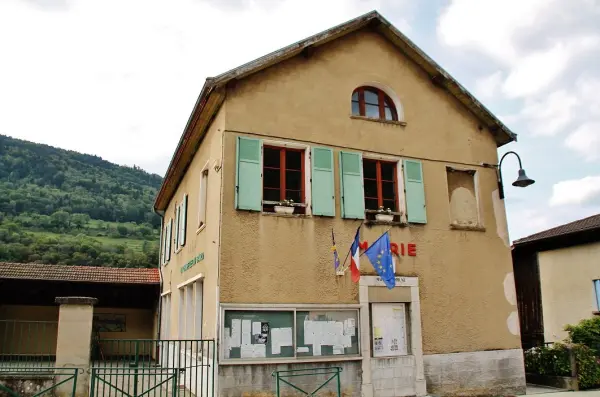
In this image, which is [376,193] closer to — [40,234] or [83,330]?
[83,330]

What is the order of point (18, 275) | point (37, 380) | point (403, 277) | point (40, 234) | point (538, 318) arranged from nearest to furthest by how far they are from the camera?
point (37, 380) → point (403, 277) → point (538, 318) → point (18, 275) → point (40, 234)

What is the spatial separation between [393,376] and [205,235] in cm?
515

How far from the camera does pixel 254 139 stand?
10977 mm

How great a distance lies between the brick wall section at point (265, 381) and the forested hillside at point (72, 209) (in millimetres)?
34337

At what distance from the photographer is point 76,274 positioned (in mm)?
20078

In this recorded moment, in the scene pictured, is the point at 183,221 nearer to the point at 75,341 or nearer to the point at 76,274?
the point at 75,341

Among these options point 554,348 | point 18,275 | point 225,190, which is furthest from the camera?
point 18,275

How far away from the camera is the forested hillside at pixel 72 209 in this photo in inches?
1735

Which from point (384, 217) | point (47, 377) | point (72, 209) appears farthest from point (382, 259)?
point (72, 209)

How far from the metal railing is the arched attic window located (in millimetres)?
8538

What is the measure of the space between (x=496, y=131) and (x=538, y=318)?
7.24 metres

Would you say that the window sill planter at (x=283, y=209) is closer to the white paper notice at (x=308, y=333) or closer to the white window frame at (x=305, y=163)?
the white window frame at (x=305, y=163)

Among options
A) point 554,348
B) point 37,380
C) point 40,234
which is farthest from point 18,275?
point 40,234

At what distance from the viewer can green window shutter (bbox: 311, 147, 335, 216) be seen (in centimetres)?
1112
